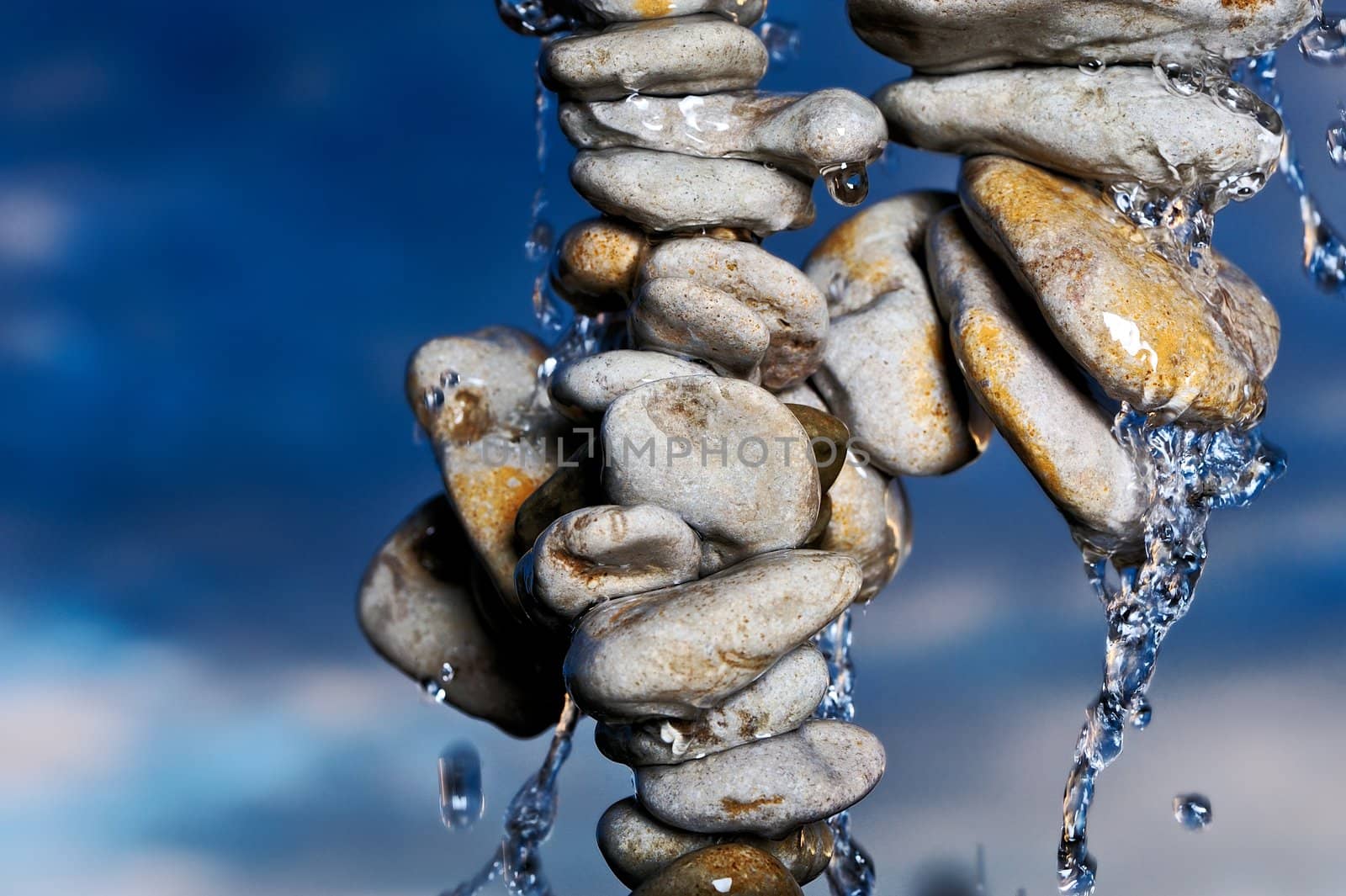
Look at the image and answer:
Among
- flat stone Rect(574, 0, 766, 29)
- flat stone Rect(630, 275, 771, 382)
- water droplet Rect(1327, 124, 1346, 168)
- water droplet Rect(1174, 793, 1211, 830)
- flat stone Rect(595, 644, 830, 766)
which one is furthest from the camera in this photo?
water droplet Rect(1174, 793, 1211, 830)

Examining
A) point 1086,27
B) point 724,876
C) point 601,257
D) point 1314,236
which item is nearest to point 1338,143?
point 1314,236

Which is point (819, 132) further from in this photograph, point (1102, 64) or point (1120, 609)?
point (1120, 609)

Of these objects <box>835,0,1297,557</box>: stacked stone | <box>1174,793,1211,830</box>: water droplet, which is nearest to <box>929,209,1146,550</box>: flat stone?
<box>835,0,1297,557</box>: stacked stone

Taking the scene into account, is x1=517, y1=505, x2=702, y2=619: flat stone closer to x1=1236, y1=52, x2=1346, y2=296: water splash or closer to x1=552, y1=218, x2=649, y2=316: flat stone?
x1=552, y1=218, x2=649, y2=316: flat stone

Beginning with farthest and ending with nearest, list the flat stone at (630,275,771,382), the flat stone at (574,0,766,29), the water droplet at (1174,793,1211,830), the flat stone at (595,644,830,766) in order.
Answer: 1. the water droplet at (1174,793,1211,830)
2. the flat stone at (574,0,766,29)
3. the flat stone at (630,275,771,382)
4. the flat stone at (595,644,830,766)

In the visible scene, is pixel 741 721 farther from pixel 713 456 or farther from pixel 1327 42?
pixel 1327 42
